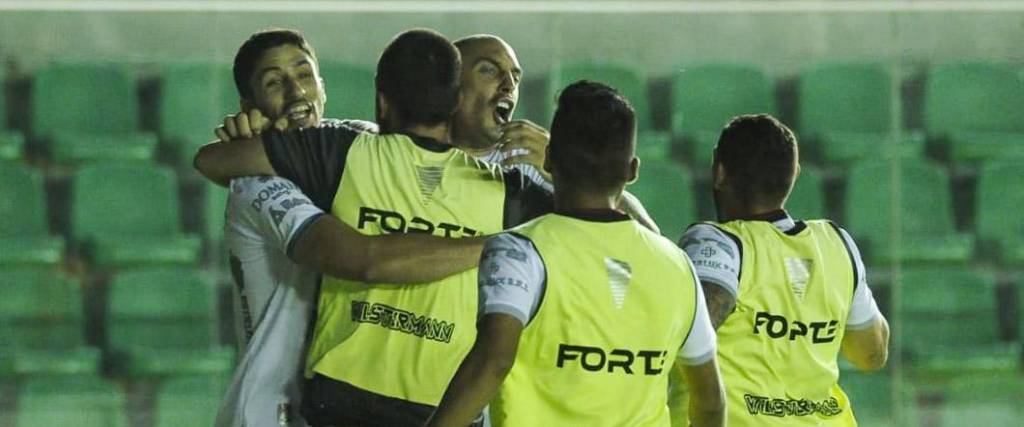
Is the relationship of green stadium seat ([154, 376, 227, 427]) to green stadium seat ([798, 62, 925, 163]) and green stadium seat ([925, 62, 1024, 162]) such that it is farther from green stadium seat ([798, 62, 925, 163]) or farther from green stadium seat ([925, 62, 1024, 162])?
green stadium seat ([925, 62, 1024, 162])

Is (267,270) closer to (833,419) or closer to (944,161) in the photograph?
(833,419)

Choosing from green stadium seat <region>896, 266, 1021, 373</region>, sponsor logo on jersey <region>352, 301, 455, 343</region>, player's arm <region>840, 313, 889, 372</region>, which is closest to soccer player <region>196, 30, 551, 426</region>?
sponsor logo on jersey <region>352, 301, 455, 343</region>

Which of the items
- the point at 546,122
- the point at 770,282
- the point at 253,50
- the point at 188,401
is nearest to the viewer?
the point at 770,282

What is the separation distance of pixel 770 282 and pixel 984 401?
3526 mm

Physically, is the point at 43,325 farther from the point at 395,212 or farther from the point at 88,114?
the point at 395,212

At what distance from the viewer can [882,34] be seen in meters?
6.01

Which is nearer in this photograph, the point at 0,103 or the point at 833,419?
the point at 833,419

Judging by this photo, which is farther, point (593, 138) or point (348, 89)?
point (348, 89)

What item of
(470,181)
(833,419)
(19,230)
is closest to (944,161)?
(19,230)

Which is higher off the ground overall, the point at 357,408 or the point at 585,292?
the point at 585,292

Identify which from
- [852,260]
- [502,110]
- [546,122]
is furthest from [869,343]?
[546,122]

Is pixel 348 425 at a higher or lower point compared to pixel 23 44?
lower

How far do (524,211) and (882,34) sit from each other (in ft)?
12.2

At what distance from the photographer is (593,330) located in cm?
222
